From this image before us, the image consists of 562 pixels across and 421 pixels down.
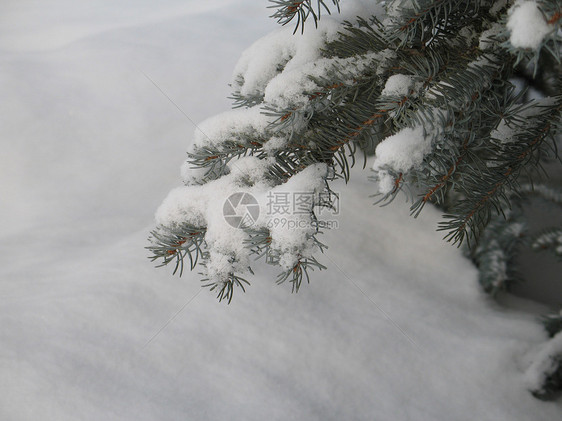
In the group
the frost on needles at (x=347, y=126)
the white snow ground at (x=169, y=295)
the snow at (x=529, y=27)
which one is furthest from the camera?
the white snow ground at (x=169, y=295)

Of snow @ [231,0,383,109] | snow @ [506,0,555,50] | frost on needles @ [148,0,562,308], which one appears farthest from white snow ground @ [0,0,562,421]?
snow @ [506,0,555,50]

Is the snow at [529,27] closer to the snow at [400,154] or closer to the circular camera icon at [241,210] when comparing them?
the snow at [400,154]

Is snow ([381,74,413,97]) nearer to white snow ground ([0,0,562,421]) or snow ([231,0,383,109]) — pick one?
snow ([231,0,383,109])

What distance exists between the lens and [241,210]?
17.1 inches

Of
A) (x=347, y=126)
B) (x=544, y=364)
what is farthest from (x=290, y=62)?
(x=544, y=364)

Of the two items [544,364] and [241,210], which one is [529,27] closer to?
[241,210]

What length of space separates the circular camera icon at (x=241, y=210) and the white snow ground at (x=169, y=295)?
0.41m

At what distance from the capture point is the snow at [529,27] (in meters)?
0.30

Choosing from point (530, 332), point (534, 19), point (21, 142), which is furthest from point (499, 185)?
point (21, 142)

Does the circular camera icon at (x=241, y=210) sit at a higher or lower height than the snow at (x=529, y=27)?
lower

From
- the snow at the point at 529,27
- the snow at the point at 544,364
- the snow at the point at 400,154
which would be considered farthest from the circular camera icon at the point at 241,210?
the snow at the point at 544,364

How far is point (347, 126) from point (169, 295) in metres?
0.53

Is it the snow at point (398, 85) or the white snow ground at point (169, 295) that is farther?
the white snow ground at point (169, 295)

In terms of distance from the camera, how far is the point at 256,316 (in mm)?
845
